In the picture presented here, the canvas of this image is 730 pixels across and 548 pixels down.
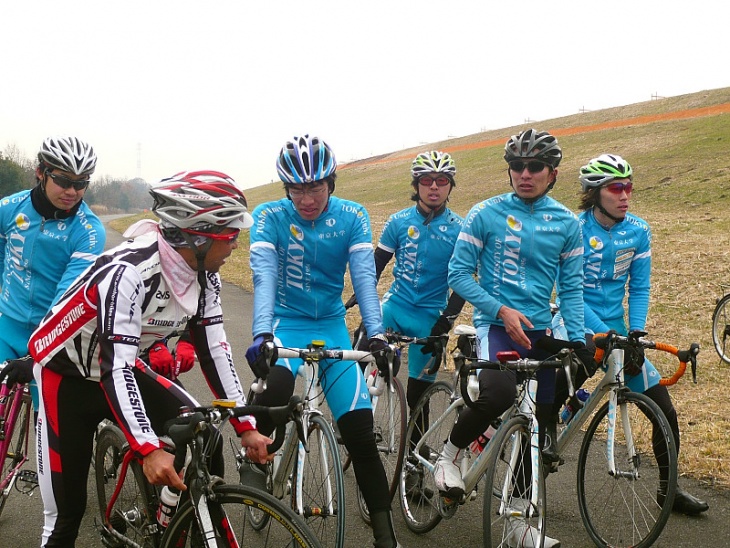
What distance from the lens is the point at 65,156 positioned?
16.4 feet

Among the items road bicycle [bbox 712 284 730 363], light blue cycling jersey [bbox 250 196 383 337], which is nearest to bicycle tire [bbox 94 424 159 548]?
light blue cycling jersey [bbox 250 196 383 337]

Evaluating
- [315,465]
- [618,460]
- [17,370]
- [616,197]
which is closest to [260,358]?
[315,465]

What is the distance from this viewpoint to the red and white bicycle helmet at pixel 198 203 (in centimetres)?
312

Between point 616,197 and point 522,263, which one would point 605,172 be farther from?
point 522,263

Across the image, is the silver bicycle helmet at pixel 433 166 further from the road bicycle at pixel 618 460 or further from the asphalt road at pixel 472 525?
the asphalt road at pixel 472 525

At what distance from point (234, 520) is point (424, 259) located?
129 inches

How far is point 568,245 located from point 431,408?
5.12 ft

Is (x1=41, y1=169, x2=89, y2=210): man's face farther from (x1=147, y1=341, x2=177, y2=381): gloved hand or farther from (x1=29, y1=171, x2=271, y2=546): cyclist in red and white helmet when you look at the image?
(x1=29, y1=171, x2=271, y2=546): cyclist in red and white helmet

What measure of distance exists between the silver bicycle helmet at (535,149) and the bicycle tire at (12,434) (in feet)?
11.4

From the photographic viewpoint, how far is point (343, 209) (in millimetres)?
4641

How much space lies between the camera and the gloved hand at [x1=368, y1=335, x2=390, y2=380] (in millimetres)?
4016

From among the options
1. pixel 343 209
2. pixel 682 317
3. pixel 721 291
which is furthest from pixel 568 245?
pixel 721 291

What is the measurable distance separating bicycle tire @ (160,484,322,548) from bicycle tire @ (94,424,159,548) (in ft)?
1.90

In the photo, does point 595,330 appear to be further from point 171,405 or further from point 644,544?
point 171,405
